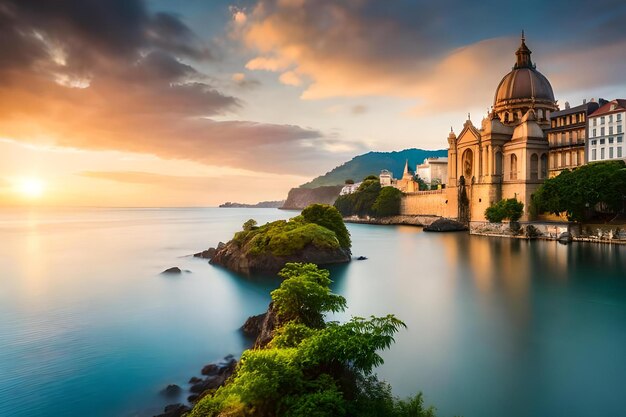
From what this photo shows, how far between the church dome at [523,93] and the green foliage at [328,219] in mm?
53927

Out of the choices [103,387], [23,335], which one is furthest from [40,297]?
[103,387]

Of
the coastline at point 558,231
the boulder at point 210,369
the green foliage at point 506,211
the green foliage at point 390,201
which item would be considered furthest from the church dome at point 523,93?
the boulder at point 210,369

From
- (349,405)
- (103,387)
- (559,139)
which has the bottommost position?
(103,387)

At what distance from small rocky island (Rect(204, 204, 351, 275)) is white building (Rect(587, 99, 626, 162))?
136 feet

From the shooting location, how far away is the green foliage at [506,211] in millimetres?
62397

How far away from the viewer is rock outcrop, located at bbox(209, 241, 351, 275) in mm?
35000

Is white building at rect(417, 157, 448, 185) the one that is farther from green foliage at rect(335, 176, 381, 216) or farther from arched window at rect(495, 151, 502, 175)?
arched window at rect(495, 151, 502, 175)

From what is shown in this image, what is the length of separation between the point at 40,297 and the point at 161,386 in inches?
737

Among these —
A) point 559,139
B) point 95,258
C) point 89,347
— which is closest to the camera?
point 89,347

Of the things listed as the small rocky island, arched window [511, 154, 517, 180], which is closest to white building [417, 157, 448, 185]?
arched window [511, 154, 517, 180]

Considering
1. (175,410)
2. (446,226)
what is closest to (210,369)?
(175,410)

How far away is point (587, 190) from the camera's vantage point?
4822cm

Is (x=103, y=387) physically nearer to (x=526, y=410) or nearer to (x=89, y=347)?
(x=89, y=347)

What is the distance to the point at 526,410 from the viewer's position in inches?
457
